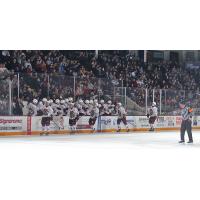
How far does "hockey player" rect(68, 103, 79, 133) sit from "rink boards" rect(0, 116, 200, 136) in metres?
0.18

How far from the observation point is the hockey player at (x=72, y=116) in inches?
666

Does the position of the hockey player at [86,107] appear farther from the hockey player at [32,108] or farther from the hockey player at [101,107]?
the hockey player at [32,108]

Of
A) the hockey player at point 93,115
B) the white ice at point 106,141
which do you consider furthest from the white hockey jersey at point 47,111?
the hockey player at point 93,115

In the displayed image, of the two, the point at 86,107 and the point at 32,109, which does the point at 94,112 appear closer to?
the point at 86,107

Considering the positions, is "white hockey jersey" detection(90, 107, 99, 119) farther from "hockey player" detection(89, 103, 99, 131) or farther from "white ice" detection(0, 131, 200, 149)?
"white ice" detection(0, 131, 200, 149)

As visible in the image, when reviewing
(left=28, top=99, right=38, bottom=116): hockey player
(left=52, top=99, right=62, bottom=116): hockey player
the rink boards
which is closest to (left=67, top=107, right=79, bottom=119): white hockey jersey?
the rink boards

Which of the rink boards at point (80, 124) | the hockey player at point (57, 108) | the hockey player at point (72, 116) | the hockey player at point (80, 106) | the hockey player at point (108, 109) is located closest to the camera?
the rink boards at point (80, 124)

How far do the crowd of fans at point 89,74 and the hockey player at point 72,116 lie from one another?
485 millimetres

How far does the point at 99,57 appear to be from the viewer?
2280 cm

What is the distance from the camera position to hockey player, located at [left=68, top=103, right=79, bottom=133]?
16.9 meters

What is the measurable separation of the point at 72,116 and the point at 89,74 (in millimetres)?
4647

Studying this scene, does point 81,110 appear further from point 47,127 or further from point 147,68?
point 147,68
